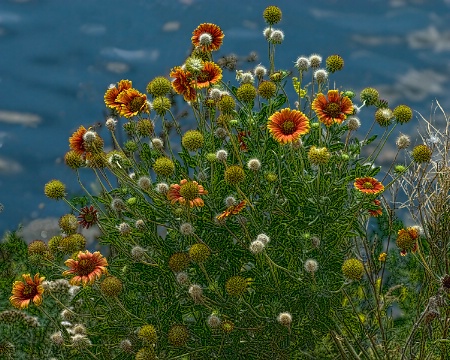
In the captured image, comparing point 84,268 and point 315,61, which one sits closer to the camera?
point 84,268

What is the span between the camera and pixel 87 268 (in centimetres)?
313

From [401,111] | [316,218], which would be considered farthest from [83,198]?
[401,111]

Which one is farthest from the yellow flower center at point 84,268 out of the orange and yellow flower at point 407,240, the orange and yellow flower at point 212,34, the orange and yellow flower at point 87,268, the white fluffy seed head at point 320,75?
the orange and yellow flower at point 407,240

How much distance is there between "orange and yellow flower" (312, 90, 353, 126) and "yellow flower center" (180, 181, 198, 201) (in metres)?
0.57

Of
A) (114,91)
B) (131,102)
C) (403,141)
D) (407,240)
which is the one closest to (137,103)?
(131,102)

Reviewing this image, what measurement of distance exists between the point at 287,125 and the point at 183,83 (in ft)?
1.97

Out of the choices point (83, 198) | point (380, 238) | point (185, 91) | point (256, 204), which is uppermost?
point (185, 91)

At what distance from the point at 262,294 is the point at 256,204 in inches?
15.5

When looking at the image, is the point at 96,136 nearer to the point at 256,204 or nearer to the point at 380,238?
the point at 256,204

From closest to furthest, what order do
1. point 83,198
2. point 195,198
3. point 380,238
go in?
point 195,198
point 83,198
point 380,238

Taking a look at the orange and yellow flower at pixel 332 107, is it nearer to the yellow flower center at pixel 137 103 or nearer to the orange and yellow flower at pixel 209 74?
the orange and yellow flower at pixel 209 74

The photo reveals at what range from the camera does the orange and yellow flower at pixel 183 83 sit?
3.35 meters

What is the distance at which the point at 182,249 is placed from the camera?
325 centimetres

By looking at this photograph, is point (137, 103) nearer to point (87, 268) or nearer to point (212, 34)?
point (212, 34)
